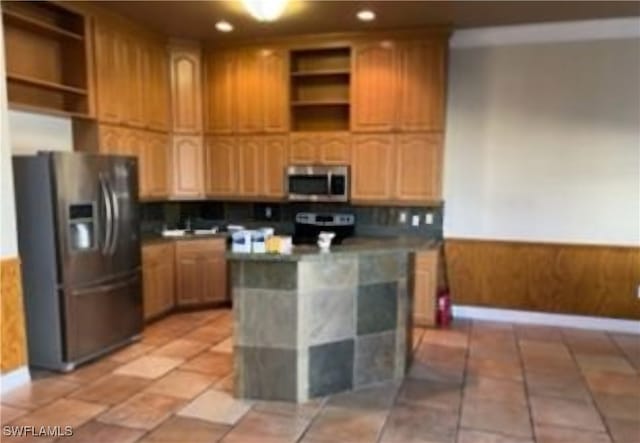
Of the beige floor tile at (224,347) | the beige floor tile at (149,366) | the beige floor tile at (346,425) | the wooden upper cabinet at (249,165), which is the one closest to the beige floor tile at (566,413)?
the beige floor tile at (346,425)

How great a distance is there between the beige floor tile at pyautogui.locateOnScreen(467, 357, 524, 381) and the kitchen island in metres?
0.85

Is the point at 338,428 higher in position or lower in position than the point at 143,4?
lower

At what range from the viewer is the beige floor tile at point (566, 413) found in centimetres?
304

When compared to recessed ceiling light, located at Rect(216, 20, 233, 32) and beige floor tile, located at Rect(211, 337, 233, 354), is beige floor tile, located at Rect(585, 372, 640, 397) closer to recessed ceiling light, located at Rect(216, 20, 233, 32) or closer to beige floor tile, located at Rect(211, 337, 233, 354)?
beige floor tile, located at Rect(211, 337, 233, 354)

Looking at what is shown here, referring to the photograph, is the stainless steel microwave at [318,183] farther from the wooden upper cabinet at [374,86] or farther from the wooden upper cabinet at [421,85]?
the wooden upper cabinet at [421,85]

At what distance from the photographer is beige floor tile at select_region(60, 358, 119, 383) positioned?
12.1 feet

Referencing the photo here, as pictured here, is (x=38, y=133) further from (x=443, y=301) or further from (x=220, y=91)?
(x=443, y=301)

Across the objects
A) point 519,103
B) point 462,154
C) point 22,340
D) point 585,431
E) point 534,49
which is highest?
point 534,49

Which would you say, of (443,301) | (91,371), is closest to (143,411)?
(91,371)

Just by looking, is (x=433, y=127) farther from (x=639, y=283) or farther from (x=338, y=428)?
(x=338, y=428)

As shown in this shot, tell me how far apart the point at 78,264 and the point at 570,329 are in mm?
4500

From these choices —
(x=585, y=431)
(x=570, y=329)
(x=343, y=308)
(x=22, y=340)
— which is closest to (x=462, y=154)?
(x=570, y=329)

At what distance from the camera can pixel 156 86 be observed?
536cm

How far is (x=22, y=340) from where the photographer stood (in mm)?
3574
